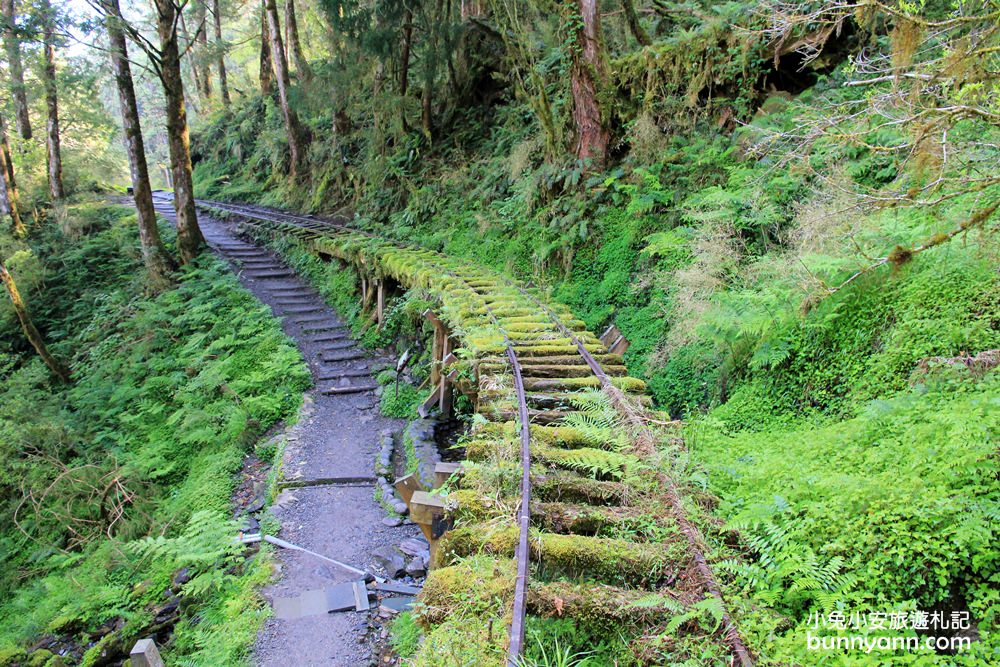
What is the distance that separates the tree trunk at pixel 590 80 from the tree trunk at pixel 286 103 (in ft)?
45.8

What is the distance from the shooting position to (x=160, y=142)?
157ft

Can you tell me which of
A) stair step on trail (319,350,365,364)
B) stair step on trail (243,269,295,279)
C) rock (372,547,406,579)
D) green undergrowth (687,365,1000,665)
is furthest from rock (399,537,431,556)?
stair step on trail (243,269,295,279)

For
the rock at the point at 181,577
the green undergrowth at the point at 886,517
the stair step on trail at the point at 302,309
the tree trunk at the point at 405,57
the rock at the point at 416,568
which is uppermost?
the tree trunk at the point at 405,57

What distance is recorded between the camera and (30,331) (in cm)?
1295

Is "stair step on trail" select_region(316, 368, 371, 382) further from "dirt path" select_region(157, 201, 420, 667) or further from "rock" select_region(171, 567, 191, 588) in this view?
"rock" select_region(171, 567, 191, 588)

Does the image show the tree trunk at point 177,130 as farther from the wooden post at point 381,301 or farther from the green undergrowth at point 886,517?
the green undergrowth at point 886,517

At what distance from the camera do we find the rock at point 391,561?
6.03m

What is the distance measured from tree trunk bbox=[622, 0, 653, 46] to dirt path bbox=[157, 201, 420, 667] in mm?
9285

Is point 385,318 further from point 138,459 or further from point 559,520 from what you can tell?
point 559,520

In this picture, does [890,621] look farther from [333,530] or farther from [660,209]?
[660,209]

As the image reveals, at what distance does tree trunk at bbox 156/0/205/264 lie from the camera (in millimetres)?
13906

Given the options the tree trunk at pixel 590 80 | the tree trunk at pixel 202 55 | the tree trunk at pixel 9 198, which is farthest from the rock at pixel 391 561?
the tree trunk at pixel 202 55

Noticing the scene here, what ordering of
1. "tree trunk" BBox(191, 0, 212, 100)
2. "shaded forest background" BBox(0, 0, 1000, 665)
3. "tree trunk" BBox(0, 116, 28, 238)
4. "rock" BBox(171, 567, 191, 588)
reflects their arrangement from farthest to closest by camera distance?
"tree trunk" BBox(191, 0, 212, 100) < "tree trunk" BBox(0, 116, 28, 238) < "rock" BBox(171, 567, 191, 588) < "shaded forest background" BBox(0, 0, 1000, 665)

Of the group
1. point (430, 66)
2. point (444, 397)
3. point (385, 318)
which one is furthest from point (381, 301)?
point (430, 66)
